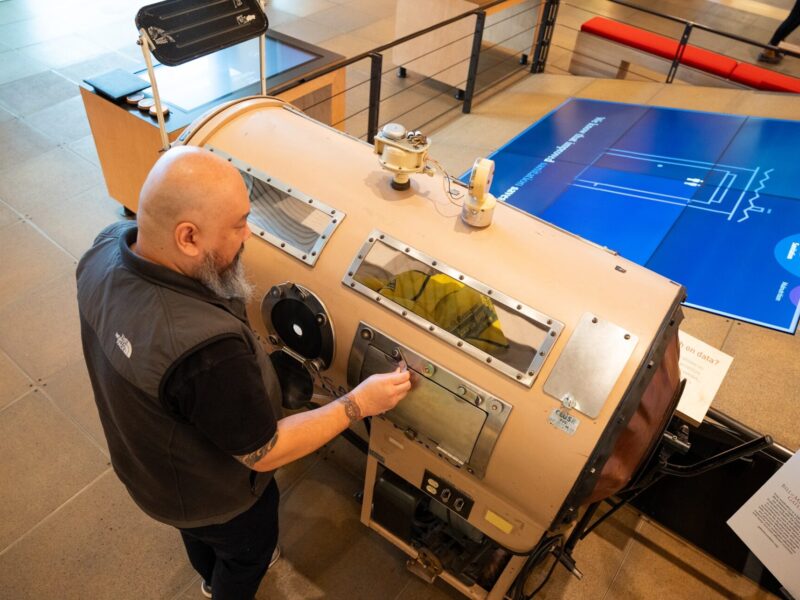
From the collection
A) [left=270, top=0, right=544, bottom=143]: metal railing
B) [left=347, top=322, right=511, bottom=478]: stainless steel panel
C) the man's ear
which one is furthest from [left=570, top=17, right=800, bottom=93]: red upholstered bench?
the man's ear

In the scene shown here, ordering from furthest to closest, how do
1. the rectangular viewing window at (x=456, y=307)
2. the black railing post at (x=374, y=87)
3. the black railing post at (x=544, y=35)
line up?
the black railing post at (x=544, y=35) → the black railing post at (x=374, y=87) → the rectangular viewing window at (x=456, y=307)

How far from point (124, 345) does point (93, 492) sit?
1596mm

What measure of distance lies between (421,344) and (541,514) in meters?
0.57

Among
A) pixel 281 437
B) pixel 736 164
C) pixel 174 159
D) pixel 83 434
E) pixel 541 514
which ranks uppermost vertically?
pixel 174 159

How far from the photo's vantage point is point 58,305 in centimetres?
326

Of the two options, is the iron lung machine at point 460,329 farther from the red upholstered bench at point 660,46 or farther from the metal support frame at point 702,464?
the red upholstered bench at point 660,46

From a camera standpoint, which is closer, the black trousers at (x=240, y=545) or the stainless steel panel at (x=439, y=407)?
the stainless steel panel at (x=439, y=407)

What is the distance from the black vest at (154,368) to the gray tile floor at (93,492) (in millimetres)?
880

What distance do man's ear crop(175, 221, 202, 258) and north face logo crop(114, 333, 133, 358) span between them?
240mm

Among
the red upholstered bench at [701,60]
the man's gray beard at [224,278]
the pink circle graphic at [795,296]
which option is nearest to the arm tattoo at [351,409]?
the man's gray beard at [224,278]

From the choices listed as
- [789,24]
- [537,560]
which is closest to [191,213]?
[537,560]

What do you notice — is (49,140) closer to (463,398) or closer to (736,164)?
(463,398)

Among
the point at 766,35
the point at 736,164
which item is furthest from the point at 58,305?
the point at 766,35

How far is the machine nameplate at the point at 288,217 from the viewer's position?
1.80 meters
